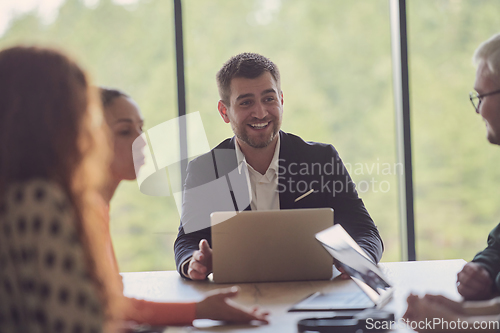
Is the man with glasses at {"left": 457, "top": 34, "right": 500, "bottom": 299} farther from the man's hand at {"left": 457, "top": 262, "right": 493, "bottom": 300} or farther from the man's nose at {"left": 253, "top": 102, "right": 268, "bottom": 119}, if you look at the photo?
the man's nose at {"left": 253, "top": 102, "right": 268, "bottom": 119}

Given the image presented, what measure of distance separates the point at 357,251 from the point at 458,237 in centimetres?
307

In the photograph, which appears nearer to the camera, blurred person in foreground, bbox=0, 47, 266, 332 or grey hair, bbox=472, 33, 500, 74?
blurred person in foreground, bbox=0, 47, 266, 332

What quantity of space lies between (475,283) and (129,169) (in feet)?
3.86

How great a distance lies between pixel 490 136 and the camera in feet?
4.92

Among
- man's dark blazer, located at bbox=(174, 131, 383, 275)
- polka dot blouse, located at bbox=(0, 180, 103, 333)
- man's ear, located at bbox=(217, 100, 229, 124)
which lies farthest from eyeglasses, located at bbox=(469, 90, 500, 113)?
polka dot blouse, located at bbox=(0, 180, 103, 333)

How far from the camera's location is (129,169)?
4.74 feet

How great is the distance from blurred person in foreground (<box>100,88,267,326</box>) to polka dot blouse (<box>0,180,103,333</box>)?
0.43m

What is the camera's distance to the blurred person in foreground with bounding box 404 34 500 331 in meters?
1.07

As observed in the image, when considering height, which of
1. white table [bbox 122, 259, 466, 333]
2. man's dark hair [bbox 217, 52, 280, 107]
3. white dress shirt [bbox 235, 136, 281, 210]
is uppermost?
man's dark hair [bbox 217, 52, 280, 107]

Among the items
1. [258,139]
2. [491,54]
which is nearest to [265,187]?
[258,139]

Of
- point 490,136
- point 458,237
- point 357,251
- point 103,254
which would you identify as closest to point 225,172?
point 357,251

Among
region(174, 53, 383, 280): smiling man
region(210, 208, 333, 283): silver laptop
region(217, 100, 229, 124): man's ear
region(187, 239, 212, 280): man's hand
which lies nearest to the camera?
region(210, 208, 333, 283): silver laptop

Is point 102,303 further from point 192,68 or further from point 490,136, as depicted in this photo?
point 192,68

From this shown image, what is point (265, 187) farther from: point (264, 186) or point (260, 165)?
point (260, 165)
